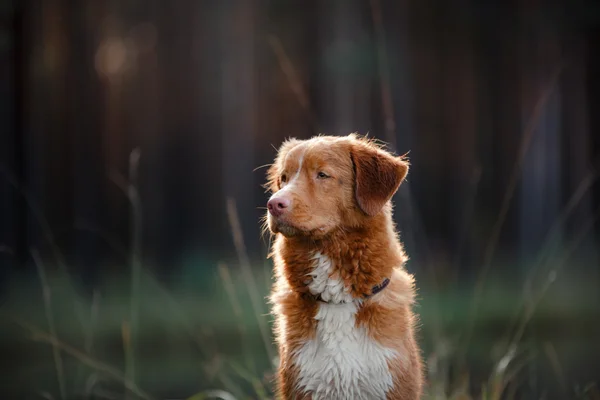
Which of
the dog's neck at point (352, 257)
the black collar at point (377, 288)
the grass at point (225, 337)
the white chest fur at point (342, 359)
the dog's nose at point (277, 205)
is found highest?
the dog's nose at point (277, 205)

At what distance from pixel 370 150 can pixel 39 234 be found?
6.05 metres

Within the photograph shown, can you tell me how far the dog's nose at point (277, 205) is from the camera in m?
3.10

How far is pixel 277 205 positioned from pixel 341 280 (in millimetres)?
511

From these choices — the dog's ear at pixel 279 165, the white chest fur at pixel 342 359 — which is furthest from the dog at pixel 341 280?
the dog's ear at pixel 279 165

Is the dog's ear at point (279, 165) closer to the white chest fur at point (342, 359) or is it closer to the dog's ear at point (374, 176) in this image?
the dog's ear at point (374, 176)

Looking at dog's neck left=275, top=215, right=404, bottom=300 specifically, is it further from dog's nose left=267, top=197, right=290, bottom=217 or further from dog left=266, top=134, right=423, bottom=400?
dog's nose left=267, top=197, right=290, bottom=217

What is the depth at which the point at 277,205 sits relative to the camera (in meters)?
3.10

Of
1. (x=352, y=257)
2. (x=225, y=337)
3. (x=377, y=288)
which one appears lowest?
(x=225, y=337)

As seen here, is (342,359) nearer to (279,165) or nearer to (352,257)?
(352,257)

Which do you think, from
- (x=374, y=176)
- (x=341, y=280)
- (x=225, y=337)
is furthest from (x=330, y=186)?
(x=225, y=337)

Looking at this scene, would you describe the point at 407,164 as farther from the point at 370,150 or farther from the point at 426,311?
the point at 426,311

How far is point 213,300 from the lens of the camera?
8.96 metres

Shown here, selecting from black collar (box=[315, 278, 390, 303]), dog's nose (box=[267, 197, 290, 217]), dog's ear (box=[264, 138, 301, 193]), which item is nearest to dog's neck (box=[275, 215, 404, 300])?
black collar (box=[315, 278, 390, 303])

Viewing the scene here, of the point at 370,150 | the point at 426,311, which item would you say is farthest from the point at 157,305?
the point at 370,150
